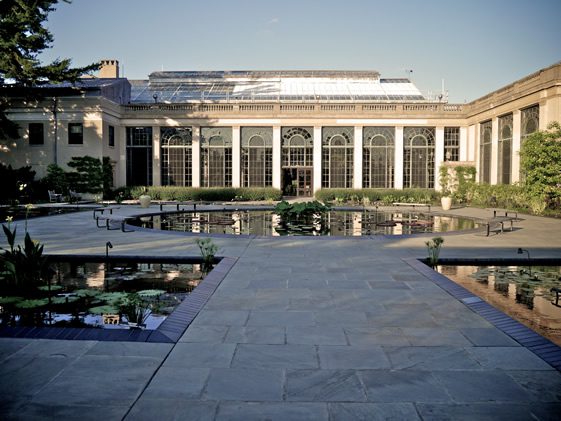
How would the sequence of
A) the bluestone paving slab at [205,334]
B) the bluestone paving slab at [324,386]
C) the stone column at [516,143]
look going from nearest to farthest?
the bluestone paving slab at [324,386]
the bluestone paving slab at [205,334]
the stone column at [516,143]

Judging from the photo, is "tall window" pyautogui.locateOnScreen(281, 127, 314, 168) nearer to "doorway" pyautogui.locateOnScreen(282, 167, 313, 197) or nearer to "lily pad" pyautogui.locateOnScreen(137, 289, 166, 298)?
"doorway" pyautogui.locateOnScreen(282, 167, 313, 197)

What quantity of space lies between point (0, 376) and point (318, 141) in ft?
126

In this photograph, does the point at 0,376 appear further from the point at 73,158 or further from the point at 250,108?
the point at 250,108

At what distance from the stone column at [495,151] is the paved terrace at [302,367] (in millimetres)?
30670

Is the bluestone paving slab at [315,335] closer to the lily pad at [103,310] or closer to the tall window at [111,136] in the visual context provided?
the lily pad at [103,310]

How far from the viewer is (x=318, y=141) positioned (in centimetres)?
4178

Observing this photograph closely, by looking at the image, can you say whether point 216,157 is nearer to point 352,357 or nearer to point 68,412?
point 352,357

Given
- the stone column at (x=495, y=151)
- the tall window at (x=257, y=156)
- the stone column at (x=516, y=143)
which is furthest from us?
the tall window at (x=257, y=156)

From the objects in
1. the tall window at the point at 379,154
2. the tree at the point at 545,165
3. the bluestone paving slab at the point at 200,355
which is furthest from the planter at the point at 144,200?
the bluestone paving slab at the point at 200,355

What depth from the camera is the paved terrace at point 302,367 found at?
3.92 m

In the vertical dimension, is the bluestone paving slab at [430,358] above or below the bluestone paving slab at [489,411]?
above

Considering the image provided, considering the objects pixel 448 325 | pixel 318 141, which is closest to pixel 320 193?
pixel 318 141

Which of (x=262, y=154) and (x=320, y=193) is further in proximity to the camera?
(x=262, y=154)

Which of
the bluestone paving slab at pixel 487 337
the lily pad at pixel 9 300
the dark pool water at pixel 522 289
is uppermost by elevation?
the lily pad at pixel 9 300
